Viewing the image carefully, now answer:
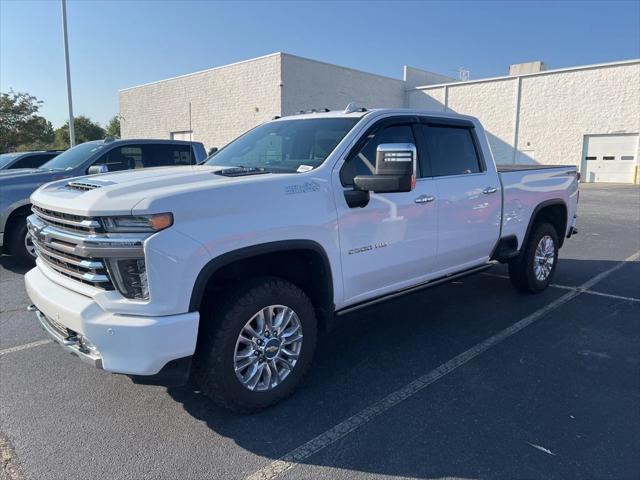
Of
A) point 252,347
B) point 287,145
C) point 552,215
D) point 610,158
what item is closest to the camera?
point 252,347

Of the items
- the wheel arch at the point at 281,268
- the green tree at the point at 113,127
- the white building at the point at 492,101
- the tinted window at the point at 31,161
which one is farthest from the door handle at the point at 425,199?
the green tree at the point at 113,127

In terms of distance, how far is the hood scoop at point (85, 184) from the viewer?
313 centimetres

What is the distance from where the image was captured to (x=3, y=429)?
10.1 ft

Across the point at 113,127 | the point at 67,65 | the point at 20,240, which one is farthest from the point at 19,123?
the point at 20,240

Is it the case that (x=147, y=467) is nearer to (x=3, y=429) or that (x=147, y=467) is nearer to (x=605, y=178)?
(x=3, y=429)

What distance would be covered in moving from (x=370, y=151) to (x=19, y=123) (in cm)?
4004

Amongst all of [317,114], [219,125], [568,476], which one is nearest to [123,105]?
[219,125]

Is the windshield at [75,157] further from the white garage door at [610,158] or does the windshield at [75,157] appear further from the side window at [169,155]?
the white garage door at [610,158]

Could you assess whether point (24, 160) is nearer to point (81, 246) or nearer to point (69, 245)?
point (69, 245)

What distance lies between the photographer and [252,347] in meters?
3.15

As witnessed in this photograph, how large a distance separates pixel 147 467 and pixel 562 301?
4.92 metres

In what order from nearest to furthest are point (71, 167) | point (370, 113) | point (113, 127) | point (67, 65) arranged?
1. point (370, 113)
2. point (71, 167)
3. point (67, 65)
4. point (113, 127)

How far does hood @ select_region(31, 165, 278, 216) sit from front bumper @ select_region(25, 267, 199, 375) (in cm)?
56

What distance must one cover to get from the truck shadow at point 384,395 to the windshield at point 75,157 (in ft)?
18.3
